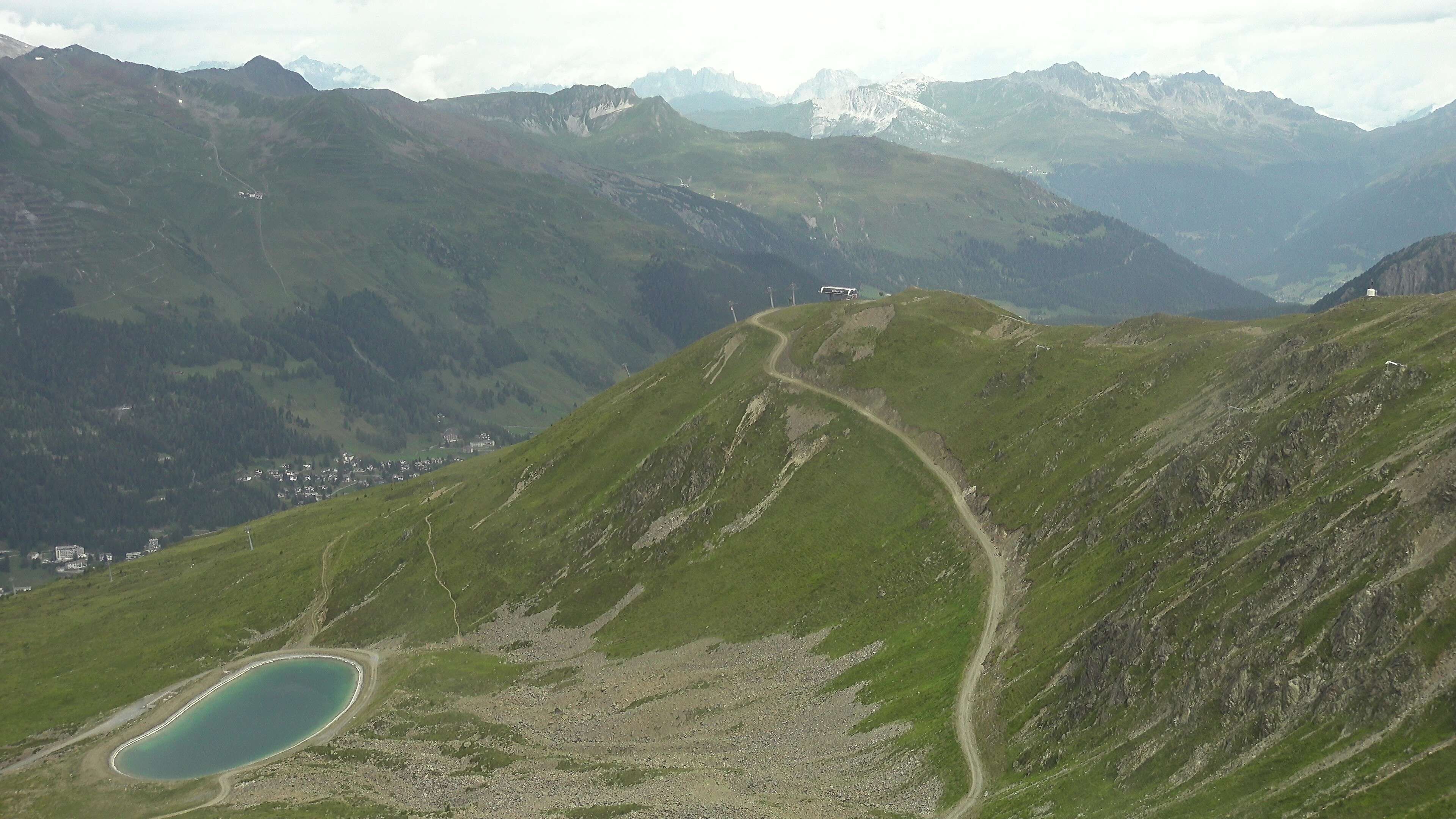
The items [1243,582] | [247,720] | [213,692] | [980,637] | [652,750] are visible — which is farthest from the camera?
[213,692]

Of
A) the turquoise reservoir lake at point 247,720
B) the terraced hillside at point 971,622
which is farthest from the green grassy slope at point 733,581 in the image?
the turquoise reservoir lake at point 247,720

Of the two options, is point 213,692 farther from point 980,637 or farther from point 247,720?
point 980,637

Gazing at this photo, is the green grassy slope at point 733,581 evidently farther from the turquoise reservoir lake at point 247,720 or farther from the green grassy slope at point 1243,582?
the green grassy slope at point 1243,582

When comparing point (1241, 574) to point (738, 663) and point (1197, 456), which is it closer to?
point (1197, 456)

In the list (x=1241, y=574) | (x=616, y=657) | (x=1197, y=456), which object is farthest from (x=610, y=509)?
(x=1241, y=574)

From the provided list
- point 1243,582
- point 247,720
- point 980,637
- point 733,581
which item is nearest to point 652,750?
point 980,637

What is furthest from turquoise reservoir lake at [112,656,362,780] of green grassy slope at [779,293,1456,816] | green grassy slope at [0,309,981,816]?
green grassy slope at [779,293,1456,816]
